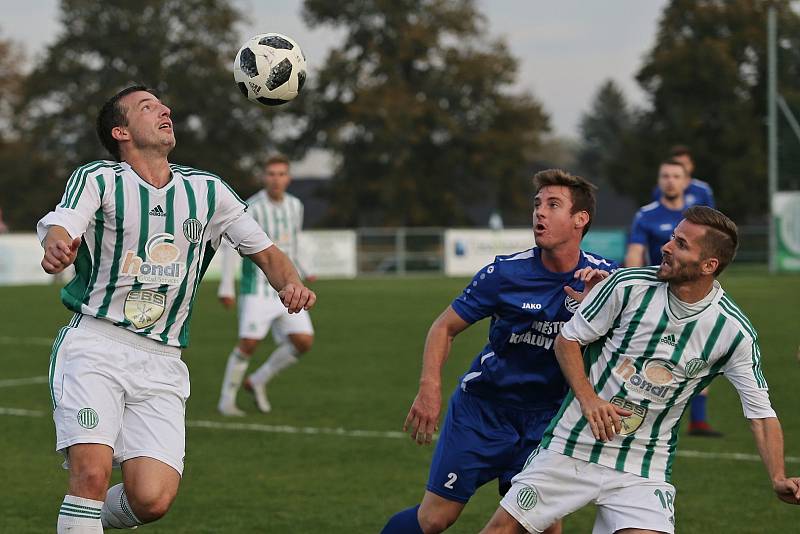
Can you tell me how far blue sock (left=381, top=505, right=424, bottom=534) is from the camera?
5.73 meters

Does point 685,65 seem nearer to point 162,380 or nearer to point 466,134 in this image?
point 466,134

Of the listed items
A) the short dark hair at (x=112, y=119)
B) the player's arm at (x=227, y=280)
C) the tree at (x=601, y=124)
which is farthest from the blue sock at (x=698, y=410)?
the tree at (x=601, y=124)

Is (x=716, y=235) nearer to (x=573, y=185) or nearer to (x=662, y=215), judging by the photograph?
(x=573, y=185)

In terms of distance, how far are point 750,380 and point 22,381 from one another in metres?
10.4

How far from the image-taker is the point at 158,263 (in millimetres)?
5512

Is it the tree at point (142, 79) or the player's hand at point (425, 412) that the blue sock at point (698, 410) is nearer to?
the player's hand at point (425, 412)

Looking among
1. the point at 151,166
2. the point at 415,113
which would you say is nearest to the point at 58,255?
the point at 151,166

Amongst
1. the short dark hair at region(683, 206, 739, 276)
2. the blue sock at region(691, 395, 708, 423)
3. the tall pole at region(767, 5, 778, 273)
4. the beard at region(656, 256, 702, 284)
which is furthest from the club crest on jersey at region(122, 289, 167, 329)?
the tall pole at region(767, 5, 778, 273)

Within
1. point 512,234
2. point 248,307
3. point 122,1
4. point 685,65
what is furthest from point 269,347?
point 122,1

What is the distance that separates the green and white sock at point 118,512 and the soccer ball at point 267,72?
219 cm

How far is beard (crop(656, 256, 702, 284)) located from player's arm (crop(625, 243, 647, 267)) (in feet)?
18.2

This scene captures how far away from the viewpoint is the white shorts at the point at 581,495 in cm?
500

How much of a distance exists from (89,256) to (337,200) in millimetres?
57277

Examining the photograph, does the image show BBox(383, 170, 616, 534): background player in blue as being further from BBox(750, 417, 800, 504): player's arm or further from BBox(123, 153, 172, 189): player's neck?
BBox(123, 153, 172, 189): player's neck
